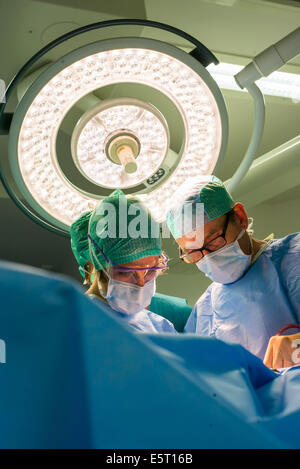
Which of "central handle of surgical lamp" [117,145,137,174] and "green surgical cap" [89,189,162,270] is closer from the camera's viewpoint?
"central handle of surgical lamp" [117,145,137,174]

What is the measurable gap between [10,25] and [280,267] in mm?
1305

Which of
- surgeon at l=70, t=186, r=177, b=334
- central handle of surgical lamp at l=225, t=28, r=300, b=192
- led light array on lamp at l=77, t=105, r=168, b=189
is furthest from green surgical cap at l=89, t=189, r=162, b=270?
central handle of surgical lamp at l=225, t=28, r=300, b=192

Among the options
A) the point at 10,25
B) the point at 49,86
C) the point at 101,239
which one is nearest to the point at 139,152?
the point at 49,86

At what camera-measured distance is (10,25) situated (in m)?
1.48

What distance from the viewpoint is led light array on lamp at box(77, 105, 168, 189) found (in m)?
1.18

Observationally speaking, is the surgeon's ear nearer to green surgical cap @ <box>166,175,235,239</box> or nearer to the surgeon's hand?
green surgical cap @ <box>166,175,235,239</box>

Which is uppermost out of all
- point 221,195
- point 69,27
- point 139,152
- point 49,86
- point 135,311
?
point 69,27

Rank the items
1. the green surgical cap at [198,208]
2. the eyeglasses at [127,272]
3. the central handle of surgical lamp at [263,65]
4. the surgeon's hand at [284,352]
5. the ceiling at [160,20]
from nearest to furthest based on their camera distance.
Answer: the central handle of surgical lamp at [263,65], the surgeon's hand at [284,352], the ceiling at [160,20], the eyeglasses at [127,272], the green surgical cap at [198,208]

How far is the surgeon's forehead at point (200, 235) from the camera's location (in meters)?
1.71

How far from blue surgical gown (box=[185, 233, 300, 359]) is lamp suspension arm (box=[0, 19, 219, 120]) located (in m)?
0.90

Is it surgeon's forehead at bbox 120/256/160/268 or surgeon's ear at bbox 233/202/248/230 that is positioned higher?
surgeon's ear at bbox 233/202/248/230

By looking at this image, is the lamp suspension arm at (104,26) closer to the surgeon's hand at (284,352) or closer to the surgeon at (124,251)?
the surgeon at (124,251)

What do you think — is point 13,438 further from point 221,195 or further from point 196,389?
point 221,195

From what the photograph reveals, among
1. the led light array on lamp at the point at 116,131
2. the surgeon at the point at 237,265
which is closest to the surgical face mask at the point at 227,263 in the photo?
the surgeon at the point at 237,265
